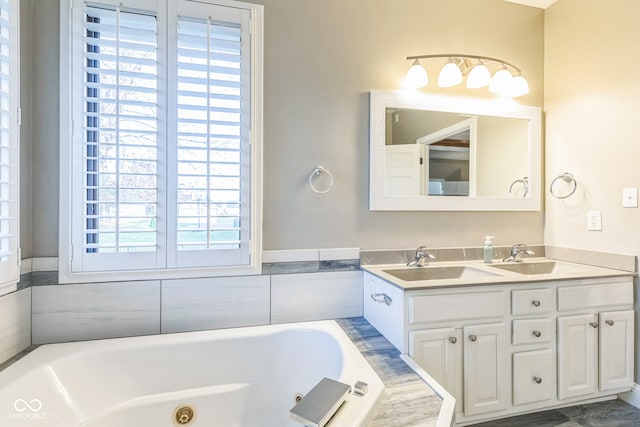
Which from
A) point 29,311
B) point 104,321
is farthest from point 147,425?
point 29,311

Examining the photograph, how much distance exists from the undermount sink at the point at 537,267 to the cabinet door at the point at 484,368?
585 millimetres

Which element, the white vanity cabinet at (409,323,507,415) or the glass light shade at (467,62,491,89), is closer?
the white vanity cabinet at (409,323,507,415)

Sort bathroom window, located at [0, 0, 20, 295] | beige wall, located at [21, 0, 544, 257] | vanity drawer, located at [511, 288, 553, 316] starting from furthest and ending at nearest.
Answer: beige wall, located at [21, 0, 544, 257] → vanity drawer, located at [511, 288, 553, 316] → bathroom window, located at [0, 0, 20, 295]

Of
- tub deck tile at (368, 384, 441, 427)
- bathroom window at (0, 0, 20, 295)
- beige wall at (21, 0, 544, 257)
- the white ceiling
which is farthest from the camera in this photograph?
the white ceiling

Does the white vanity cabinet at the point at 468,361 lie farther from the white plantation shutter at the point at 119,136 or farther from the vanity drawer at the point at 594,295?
the white plantation shutter at the point at 119,136

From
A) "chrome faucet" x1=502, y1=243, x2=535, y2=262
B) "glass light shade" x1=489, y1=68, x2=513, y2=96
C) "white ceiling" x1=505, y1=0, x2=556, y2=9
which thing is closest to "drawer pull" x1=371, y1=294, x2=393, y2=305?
"chrome faucet" x1=502, y1=243, x2=535, y2=262

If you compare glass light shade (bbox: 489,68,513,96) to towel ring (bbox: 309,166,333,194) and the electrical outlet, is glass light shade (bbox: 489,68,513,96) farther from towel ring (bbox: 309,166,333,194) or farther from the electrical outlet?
towel ring (bbox: 309,166,333,194)

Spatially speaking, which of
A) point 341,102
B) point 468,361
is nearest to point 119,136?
point 341,102

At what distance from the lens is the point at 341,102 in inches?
78.7

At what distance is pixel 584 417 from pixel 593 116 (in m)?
1.78

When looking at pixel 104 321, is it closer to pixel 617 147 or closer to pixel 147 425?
pixel 147 425

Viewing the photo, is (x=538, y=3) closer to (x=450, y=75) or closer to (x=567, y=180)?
(x=450, y=75)

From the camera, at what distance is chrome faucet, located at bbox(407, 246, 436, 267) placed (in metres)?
2.04

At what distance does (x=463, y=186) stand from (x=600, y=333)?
111cm
